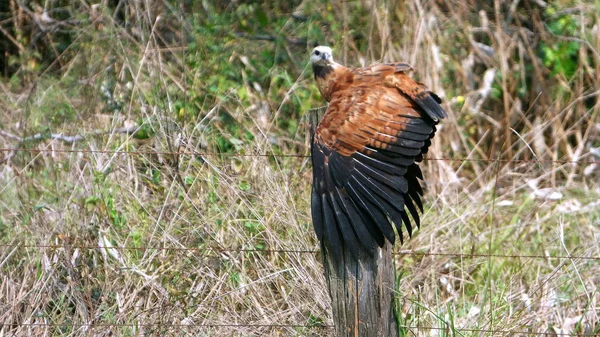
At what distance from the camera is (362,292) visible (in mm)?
3080

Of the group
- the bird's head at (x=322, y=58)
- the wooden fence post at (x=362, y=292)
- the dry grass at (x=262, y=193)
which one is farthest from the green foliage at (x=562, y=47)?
the wooden fence post at (x=362, y=292)

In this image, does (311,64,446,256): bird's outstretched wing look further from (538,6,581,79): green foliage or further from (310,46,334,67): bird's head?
(538,6,581,79): green foliage

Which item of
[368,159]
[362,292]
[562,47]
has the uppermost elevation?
[368,159]

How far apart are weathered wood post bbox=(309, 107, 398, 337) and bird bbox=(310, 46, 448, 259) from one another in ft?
0.16

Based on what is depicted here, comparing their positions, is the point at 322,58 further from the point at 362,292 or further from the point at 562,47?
the point at 562,47

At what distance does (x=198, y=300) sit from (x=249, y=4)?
12.2ft

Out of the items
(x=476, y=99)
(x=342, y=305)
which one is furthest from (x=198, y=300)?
(x=476, y=99)

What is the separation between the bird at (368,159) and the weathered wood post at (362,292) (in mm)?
49

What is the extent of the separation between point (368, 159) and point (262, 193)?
1.15 m

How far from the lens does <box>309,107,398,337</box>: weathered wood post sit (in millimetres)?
3072

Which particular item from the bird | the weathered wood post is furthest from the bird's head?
the weathered wood post

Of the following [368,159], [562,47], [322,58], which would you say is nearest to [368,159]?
[368,159]

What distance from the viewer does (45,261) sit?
4141mm

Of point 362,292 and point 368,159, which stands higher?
point 368,159
